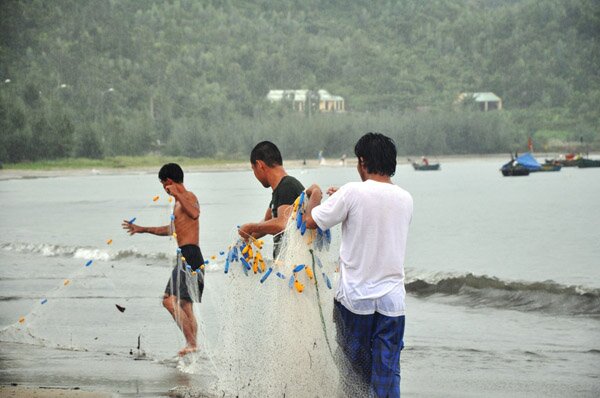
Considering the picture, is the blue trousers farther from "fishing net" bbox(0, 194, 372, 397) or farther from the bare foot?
the bare foot

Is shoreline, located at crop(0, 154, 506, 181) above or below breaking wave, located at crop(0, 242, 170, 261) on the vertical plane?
below

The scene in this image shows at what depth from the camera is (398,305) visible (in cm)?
531

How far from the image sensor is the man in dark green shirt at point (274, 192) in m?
6.12

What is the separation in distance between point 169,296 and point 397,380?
10.4 ft

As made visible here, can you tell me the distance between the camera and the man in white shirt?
530 centimetres

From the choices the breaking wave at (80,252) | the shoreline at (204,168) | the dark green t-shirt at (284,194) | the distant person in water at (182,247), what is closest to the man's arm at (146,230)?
the distant person in water at (182,247)

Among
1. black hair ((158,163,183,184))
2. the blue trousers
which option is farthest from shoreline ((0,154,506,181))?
the blue trousers

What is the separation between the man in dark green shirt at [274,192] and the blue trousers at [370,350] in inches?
30.6

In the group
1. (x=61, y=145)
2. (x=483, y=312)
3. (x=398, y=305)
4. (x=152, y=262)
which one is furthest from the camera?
(x=61, y=145)

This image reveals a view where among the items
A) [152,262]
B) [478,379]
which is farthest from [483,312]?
[152,262]

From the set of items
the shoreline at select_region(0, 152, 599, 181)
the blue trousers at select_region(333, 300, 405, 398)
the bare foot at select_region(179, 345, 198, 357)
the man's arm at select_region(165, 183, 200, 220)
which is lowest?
the shoreline at select_region(0, 152, 599, 181)

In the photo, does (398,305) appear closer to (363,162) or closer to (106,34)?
(363,162)

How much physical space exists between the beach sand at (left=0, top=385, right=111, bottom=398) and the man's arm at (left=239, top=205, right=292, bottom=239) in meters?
1.70

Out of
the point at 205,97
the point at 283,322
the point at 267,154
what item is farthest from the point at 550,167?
the point at 283,322
